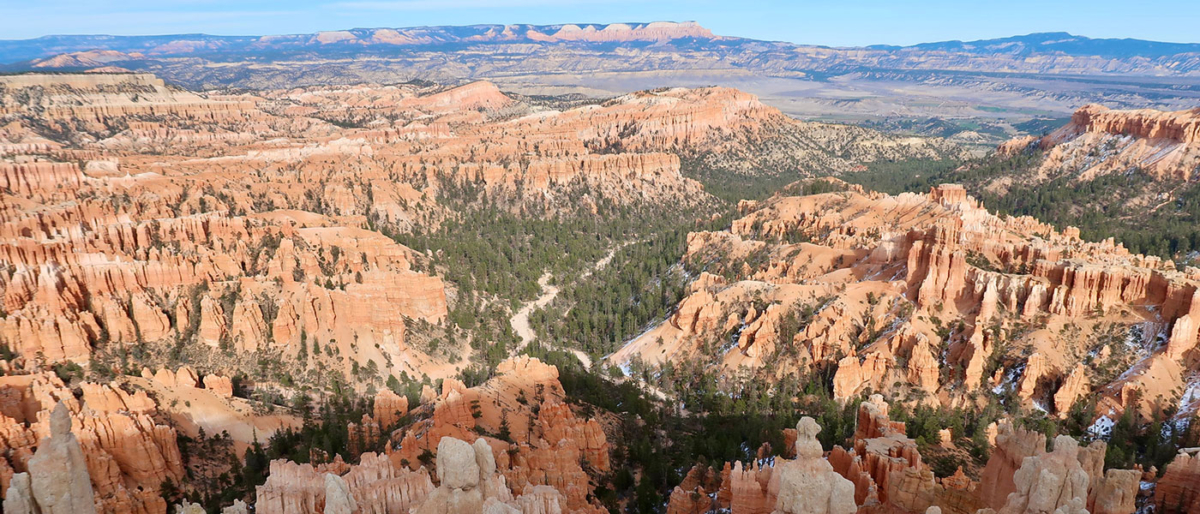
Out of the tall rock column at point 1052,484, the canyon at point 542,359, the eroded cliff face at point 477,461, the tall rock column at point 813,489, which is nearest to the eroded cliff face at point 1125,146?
the canyon at point 542,359

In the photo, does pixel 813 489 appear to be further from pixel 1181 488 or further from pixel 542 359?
pixel 542 359

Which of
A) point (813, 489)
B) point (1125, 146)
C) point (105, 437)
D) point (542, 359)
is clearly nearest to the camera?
point (813, 489)

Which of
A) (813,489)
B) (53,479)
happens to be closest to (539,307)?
(53,479)

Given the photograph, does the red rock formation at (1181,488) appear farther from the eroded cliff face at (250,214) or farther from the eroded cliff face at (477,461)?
the eroded cliff face at (250,214)

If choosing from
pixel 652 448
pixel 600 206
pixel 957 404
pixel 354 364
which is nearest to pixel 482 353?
pixel 354 364

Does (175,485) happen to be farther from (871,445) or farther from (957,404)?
(957,404)

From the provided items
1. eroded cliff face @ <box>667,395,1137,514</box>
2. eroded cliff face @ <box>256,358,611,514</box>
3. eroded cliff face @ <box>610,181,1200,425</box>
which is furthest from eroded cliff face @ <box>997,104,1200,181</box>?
eroded cliff face @ <box>256,358,611,514</box>
